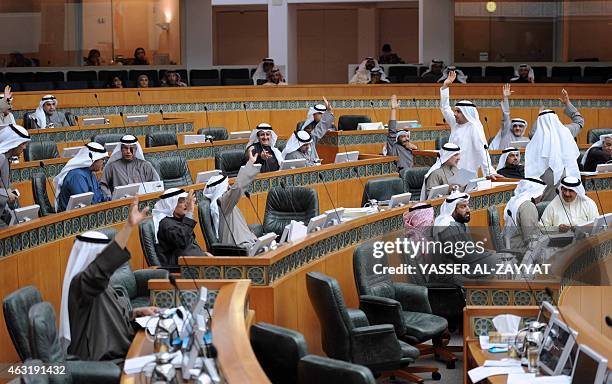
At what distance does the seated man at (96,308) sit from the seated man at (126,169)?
4.53 meters

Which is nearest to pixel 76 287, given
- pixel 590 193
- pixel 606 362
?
pixel 606 362

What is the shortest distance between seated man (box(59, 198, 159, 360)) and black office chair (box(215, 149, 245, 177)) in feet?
18.4

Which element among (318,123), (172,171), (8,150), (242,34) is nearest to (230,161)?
(172,171)

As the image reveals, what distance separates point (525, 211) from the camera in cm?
999

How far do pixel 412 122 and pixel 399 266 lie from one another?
811cm

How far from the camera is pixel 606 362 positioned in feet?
15.8

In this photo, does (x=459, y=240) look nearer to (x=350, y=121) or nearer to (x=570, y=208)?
(x=570, y=208)

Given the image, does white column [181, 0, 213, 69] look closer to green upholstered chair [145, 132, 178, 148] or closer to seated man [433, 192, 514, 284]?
green upholstered chair [145, 132, 178, 148]

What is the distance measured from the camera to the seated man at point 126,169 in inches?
432

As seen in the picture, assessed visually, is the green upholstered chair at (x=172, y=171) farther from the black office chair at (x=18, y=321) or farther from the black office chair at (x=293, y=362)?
the black office chair at (x=293, y=362)

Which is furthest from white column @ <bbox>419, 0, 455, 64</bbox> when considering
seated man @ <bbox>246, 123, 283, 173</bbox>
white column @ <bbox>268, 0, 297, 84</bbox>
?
seated man @ <bbox>246, 123, 283, 173</bbox>

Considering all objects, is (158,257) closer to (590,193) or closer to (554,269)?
(554,269)

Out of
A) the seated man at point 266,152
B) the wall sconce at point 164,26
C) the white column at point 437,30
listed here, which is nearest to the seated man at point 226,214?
the seated man at point 266,152

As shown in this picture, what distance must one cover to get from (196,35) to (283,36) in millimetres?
1693
